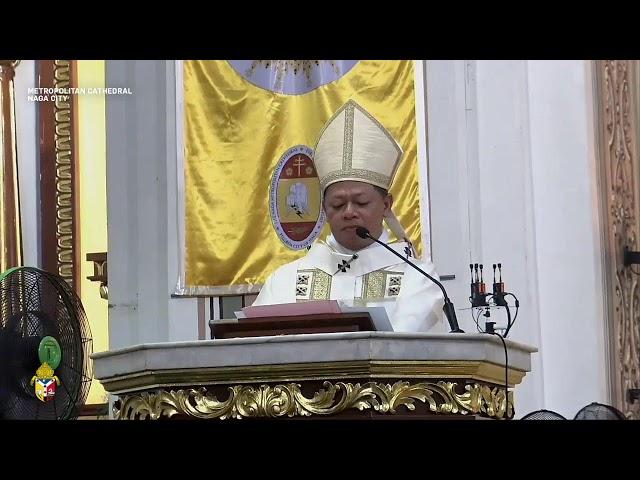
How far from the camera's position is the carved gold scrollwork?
5.04 meters

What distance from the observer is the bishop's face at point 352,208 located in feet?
21.9

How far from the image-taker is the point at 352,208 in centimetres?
668

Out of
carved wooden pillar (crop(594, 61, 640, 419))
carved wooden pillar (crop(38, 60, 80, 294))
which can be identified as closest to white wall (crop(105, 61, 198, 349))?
carved wooden pillar (crop(38, 60, 80, 294))

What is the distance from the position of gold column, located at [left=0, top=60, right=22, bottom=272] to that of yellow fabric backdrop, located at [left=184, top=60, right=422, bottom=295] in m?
2.19

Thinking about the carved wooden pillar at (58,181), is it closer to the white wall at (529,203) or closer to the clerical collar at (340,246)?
the white wall at (529,203)

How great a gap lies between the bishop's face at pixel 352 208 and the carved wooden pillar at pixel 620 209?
8.71 feet

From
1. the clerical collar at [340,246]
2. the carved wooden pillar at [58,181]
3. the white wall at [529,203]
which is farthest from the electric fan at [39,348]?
the carved wooden pillar at [58,181]

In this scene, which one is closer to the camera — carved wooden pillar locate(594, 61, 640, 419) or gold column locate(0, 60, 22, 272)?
carved wooden pillar locate(594, 61, 640, 419)

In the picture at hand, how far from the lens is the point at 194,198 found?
8.59m

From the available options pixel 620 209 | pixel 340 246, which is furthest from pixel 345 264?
pixel 620 209

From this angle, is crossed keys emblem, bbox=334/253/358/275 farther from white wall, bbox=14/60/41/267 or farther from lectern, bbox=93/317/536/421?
white wall, bbox=14/60/41/267

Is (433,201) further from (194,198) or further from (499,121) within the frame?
(194,198)
